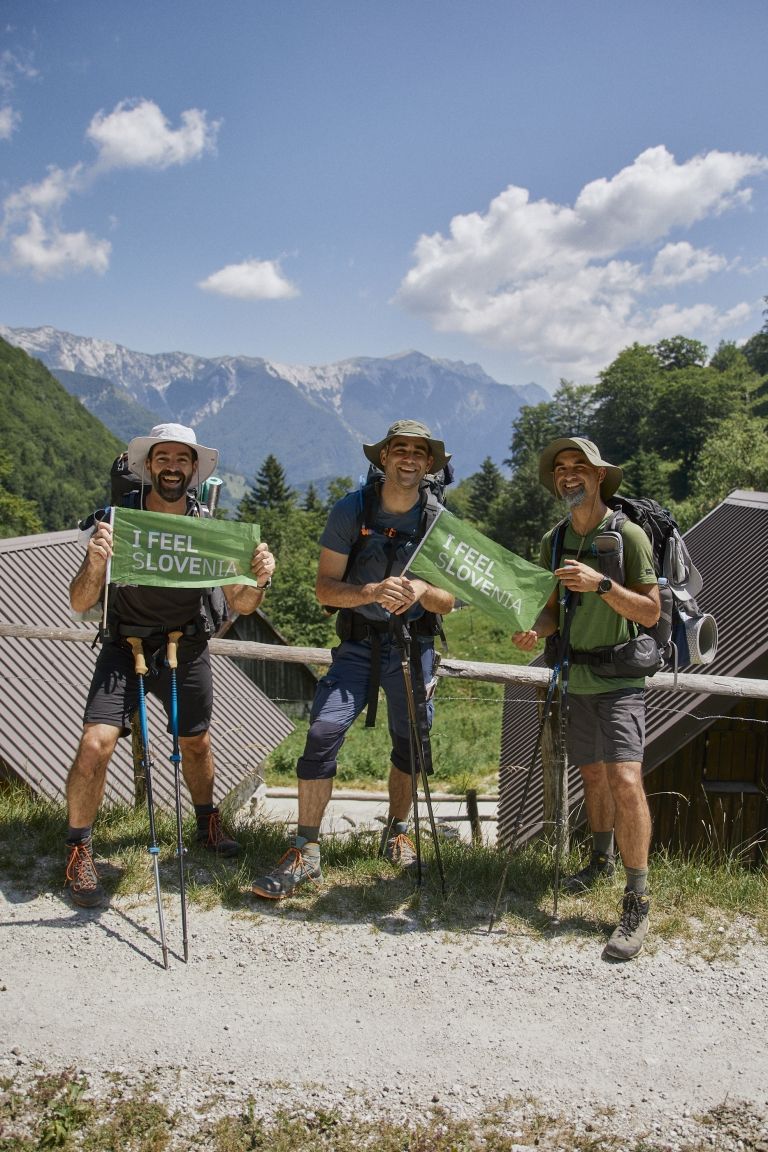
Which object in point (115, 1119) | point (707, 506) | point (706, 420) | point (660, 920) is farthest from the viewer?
point (706, 420)

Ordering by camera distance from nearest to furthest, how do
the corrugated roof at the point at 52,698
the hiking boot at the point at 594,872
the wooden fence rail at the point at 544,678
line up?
1. the hiking boot at the point at 594,872
2. the wooden fence rail at the point at 544,678
3. the corrugated roof at the point at 52,698

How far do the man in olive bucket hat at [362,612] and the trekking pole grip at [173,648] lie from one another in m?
0.88

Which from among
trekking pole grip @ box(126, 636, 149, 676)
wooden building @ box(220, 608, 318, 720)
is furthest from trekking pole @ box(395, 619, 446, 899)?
wooden building @ box(220, 608, 318, 720)

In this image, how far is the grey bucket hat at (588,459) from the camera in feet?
15.9

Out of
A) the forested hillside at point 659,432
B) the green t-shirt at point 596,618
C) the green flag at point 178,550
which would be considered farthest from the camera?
the forested hillside at point 659,432

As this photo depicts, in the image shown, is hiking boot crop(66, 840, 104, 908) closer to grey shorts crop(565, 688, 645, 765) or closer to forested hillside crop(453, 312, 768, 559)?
grey shorts crop(565, 688, 645, 765)

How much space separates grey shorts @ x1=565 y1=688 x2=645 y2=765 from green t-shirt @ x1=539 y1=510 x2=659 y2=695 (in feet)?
0.23

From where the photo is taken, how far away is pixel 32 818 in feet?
18.9

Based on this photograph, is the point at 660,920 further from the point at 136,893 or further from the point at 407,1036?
the point at 136,893

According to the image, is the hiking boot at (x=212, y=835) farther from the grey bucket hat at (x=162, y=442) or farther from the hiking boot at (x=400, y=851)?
the grey bucket hat at (x=162, y=442)

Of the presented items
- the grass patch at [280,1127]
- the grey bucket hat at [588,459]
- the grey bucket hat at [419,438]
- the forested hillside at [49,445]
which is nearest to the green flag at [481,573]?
the grey bucket hat at [419,438]

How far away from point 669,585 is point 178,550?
114 inches

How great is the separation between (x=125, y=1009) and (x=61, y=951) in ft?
2.07

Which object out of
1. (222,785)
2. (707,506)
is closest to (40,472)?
(707,506)
